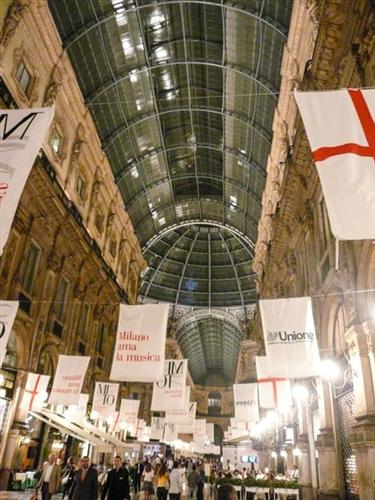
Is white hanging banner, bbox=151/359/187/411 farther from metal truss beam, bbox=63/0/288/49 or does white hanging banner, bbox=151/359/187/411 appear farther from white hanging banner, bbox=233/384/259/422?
metal truss beam, bbox=63/0/288/49

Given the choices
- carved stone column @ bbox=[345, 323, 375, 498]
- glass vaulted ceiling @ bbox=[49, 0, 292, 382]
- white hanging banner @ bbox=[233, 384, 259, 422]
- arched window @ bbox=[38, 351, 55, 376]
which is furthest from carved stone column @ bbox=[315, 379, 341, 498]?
glass vaulted ceiling @ bbox=[49, 0, 292, 382]

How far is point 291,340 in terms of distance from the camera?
40.3ft

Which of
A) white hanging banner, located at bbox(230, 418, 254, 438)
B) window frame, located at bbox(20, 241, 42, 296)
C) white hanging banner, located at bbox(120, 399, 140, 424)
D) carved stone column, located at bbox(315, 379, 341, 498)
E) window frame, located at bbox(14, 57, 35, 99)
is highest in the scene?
window frame, located at bbox(14, 57, 35, 99)

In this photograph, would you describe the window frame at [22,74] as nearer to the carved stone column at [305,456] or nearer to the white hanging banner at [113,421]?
the carved stone column at [305,456]

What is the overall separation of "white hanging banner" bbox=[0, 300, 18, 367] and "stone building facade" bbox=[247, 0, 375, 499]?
351 inches

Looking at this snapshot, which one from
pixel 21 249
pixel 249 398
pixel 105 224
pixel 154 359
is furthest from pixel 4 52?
pixel 249 398

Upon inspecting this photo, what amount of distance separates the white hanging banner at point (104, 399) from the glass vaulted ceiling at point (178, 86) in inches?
602

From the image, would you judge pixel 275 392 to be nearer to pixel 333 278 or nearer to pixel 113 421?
pixel 333 278

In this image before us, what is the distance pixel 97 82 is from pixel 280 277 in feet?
51.8

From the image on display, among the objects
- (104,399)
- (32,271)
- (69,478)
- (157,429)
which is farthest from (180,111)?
(157,429)

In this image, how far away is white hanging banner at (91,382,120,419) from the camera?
23422 mm

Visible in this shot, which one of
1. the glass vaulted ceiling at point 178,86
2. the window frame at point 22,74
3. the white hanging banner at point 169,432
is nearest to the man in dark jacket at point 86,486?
the window frame at point 22,74

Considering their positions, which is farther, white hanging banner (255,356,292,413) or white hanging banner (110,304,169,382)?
white hanging banner (255,356,292,413)

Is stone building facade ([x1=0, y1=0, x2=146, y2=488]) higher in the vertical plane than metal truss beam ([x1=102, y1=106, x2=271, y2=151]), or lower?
lower
